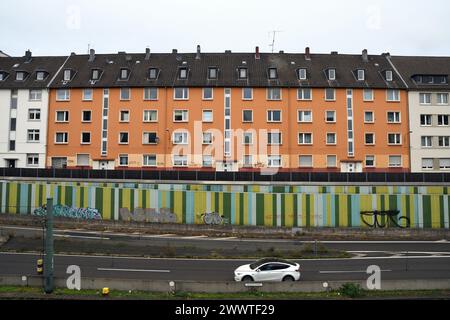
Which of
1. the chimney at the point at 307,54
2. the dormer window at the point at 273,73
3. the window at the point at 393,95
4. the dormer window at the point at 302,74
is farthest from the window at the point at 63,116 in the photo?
the window at the point at 393,95

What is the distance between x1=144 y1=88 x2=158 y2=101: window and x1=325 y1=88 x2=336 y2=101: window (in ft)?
71.0

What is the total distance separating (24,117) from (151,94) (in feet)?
53.6

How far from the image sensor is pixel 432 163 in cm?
5141

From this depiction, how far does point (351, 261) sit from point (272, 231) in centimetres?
1191

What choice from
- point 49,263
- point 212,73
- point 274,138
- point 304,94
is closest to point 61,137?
point 212,73

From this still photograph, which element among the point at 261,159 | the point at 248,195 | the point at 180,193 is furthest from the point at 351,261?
the point at 261,159

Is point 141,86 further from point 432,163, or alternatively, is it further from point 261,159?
point 432,163

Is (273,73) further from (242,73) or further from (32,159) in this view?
(32,159)

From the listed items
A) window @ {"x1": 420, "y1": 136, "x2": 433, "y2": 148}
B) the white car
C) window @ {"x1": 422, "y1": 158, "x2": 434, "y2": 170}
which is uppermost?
window @ {"x1": 420, "y1": 136, "x2": 433, "y2": 148}

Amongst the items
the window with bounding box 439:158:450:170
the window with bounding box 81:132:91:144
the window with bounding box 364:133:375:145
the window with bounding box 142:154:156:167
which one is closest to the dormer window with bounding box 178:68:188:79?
the window with bounding box 142:154:156:167

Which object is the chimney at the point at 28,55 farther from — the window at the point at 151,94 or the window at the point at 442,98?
the window at the point at 442,98

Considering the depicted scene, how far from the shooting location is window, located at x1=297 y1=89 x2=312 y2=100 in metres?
52.7

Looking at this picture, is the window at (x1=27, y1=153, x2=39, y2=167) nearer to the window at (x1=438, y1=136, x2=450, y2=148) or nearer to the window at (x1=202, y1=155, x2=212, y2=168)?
the window at (x1=202, y1=155, x2=212, y2=168)
